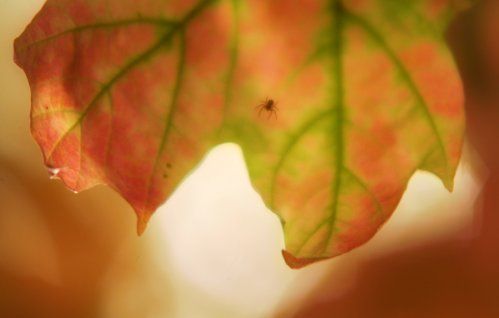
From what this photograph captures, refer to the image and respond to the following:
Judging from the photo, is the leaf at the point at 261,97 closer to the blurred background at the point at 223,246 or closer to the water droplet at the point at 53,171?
the water droplet at the point at 53,171

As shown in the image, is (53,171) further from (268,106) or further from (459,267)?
(459,267)

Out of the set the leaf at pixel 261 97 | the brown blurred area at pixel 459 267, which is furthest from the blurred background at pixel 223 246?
the leaf at pixel 261 97

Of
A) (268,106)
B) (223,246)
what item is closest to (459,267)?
(223,246)

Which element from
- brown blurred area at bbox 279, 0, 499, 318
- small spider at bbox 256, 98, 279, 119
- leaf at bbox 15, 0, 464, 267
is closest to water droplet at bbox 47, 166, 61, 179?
leaf at bbox 15, 0, 464, 267

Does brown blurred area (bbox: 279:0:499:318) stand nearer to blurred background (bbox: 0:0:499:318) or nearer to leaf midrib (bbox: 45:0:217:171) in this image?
blurred background (bbox: 0:0:499:318)

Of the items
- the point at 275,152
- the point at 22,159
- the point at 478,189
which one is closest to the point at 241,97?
the point at 275,152

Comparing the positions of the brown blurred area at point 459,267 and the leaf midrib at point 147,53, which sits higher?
the brown blurred area at point 459,267
